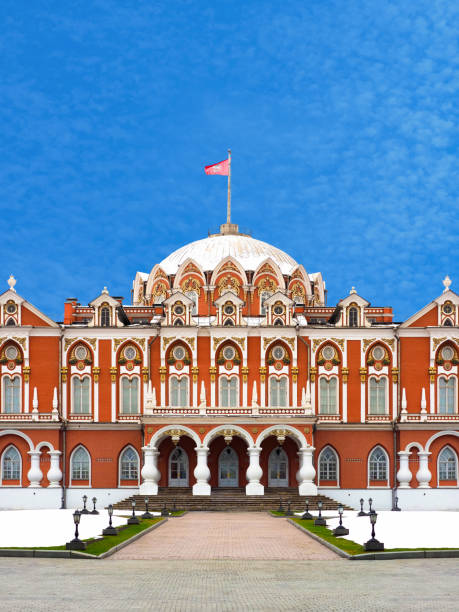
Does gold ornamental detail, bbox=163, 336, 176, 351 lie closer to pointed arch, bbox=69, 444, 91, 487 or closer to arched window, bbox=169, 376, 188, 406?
arched window, bbox=169, 376, 188, 406

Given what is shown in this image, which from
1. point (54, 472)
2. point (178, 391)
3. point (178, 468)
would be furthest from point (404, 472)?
point (54, 472)

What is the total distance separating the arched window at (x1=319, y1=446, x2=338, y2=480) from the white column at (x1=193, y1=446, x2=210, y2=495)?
816 cm

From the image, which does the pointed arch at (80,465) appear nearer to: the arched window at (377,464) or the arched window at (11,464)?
the arched window at (11,464)

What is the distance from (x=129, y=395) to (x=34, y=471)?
7766mm

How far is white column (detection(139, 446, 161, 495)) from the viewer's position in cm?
6041

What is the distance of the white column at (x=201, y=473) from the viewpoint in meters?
59.5

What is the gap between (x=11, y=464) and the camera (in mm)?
63469

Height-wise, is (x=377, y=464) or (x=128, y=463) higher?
(x=128, y=463)

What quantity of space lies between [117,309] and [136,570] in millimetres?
39516

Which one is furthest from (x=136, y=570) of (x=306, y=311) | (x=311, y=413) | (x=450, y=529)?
(x=306, y=311)

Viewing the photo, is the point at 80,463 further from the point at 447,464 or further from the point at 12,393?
the point at 447,464

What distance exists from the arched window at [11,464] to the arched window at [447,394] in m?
27.7

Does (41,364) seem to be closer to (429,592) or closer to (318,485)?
(318,485)

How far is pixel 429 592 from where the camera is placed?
76.6ft
